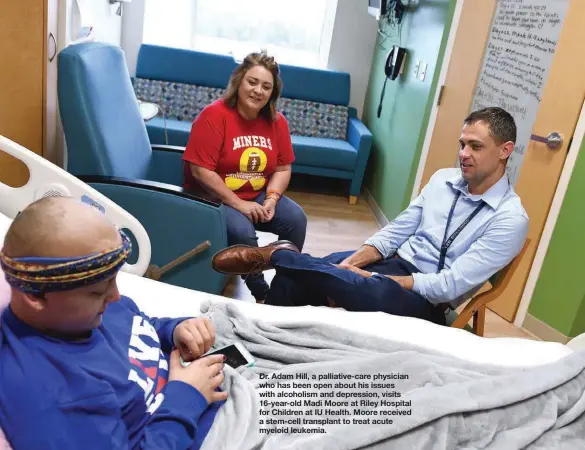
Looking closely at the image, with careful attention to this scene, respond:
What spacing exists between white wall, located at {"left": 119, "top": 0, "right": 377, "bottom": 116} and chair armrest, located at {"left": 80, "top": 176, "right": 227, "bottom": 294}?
274 centimetres

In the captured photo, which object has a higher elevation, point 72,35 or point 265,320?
point 72,35

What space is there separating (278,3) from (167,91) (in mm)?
1280

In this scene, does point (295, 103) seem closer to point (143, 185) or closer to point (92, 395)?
point (143, 185)

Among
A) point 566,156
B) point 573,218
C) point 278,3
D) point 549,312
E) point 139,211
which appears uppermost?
point 278,3

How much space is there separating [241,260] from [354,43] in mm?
3184

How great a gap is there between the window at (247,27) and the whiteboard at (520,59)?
199cm

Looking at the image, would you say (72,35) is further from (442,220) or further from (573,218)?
(573,218)

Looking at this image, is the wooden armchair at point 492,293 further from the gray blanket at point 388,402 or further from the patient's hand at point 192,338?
the patient's hand at point 192,338

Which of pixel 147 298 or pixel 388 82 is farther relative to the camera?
pixel 388 82

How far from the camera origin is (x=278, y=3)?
14.7 feet

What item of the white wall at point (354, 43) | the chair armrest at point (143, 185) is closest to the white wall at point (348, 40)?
the white wall at point (354, 43)

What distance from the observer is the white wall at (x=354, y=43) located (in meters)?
4.38

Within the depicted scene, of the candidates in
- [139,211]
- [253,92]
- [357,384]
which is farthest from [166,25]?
[357,384]

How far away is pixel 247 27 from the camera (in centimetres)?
455
